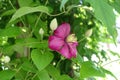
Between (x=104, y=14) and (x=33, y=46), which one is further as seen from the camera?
(x=33, y=46)

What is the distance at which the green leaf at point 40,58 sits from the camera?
614 mm

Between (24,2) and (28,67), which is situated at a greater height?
(24,2)

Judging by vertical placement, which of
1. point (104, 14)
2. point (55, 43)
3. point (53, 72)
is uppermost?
point (104, 14)

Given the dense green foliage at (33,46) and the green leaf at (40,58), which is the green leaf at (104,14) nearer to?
the dense green foliage at (33,46)

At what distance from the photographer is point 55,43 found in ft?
2.03

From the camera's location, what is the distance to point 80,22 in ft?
3.34

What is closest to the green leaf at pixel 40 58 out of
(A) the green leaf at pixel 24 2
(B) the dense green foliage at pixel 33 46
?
(B) the dense green foliage at pixel 33 46

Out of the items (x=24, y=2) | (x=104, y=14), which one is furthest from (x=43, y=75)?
(x=104, y=14)

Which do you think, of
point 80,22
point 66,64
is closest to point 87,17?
point 80,22

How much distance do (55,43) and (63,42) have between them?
0.10ft

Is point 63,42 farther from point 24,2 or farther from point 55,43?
point 24,2

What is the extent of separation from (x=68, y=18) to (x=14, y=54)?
0.23 metres

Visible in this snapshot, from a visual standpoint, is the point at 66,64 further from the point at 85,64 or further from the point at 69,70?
the point at 85,64

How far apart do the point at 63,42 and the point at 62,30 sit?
3 centimetres
